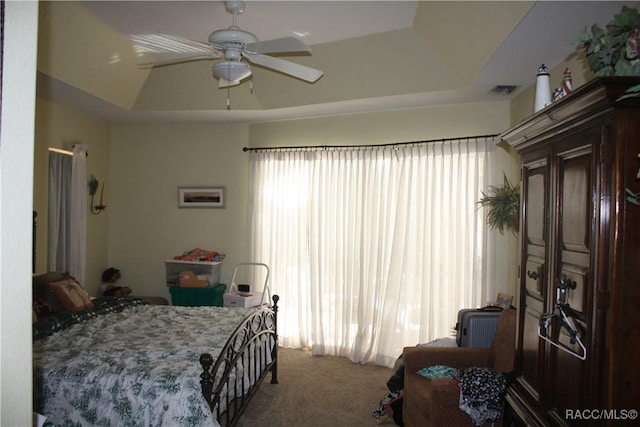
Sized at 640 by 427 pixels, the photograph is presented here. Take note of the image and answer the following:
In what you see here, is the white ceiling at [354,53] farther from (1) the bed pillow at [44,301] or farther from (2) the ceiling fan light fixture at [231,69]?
(1) the bed pillow at [44,301]

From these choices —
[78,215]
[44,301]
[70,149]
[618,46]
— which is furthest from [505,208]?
[70,149]

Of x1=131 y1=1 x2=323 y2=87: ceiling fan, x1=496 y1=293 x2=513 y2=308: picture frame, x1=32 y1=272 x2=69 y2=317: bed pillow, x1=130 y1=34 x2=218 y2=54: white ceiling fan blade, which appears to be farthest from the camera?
x1=130 y1=34 x2=218 y2=54: white ceiling fan blade

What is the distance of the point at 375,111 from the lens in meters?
4.68

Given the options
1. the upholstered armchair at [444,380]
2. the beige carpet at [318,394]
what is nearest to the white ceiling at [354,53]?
the upholstered armchair at [444,380]

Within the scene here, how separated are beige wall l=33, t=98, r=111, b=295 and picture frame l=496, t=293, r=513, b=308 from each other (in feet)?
14.3

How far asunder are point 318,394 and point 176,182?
316cm

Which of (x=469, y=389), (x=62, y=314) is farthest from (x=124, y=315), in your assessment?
(x=469, y=389)

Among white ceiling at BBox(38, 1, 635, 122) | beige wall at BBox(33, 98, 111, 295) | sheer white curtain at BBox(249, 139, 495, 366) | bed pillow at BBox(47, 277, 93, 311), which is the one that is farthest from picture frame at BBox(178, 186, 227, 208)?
bed pillow at BBox(47, 277, 93, 311)

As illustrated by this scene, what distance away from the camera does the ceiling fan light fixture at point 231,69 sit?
2.63m

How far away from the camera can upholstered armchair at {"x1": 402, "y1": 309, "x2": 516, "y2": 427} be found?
2.44 metres

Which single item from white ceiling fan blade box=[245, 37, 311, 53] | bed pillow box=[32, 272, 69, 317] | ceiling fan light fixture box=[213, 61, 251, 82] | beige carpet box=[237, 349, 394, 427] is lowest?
beige carpet box=[237, 349, 394, 427]

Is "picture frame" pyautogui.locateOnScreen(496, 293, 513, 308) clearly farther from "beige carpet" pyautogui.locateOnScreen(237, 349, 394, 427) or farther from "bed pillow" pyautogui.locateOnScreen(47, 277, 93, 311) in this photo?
"bed pillow" pyautogui.locateOnScreen(47, 277, 93, 311)

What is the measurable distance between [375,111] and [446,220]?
141 centimetres

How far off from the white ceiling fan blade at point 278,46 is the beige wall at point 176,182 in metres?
2.33
